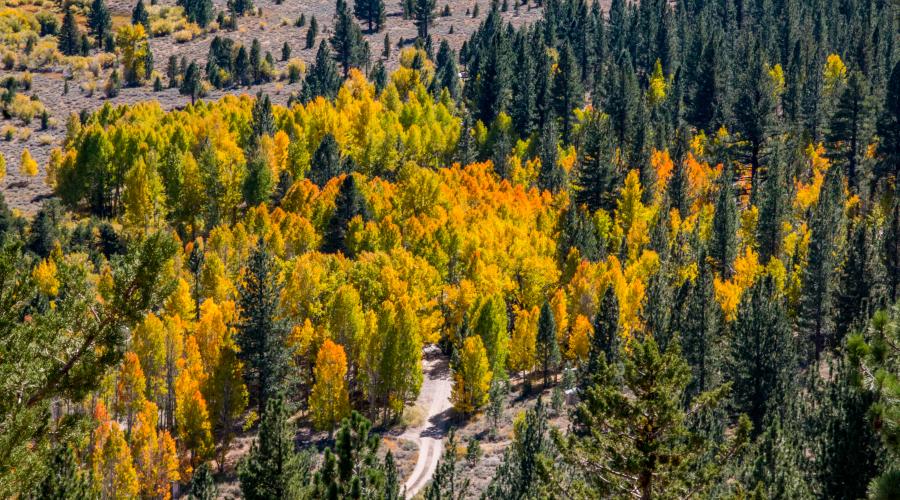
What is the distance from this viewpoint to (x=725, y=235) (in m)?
80.9

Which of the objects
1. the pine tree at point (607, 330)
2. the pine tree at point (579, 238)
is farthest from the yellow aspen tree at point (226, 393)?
the pine tree at point (579, 238)

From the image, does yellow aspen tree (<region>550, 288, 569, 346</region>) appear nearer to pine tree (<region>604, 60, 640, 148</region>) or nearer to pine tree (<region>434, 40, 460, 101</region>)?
pine tree (<region>604, 60, 640, 148</region>)

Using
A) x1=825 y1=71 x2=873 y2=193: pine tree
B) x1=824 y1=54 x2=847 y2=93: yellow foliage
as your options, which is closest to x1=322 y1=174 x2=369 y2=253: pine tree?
x1=825 y1=71 x2=873 y2=193: pine tree

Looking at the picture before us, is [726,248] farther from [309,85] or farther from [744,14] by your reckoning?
[744,14]

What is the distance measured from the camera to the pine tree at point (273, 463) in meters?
37.0

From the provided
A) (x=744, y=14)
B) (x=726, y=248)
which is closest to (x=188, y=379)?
(x=726, y=248)

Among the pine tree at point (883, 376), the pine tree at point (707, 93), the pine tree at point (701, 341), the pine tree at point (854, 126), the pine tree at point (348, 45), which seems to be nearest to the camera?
the pine tree at point (883, 376)

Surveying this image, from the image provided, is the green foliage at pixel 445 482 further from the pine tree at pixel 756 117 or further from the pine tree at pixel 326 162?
the pine tree at pixel 756 117

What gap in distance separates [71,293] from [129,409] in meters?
48.9

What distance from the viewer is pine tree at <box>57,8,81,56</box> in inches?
6978

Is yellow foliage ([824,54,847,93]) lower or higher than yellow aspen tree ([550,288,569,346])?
higher

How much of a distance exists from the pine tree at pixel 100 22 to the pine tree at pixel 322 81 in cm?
5369

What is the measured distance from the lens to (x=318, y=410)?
217 ft

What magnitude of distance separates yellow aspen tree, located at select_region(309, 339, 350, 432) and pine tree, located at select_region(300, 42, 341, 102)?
244 feet
